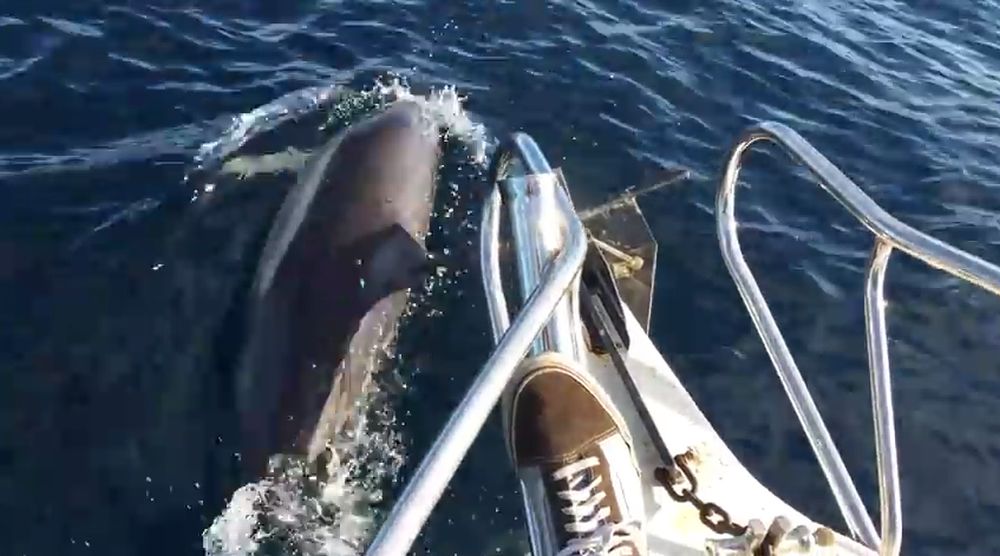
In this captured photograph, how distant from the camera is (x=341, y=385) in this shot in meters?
6.30

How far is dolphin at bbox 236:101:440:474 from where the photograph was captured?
239 inches

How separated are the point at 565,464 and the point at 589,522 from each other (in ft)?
0.69

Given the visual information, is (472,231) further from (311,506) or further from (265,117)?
(311,506)

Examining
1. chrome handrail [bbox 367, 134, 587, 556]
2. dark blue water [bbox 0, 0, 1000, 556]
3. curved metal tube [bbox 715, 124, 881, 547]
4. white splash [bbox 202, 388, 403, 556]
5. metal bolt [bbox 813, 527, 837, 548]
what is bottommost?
white splash [bbox 202, 388, 403, 556]

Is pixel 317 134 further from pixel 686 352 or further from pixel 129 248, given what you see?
pixel 686 352

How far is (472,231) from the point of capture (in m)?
8.20

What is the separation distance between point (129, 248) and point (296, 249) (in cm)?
138

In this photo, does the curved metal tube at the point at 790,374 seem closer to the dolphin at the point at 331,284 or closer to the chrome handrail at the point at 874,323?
the chrome handrail at the point at 874,323

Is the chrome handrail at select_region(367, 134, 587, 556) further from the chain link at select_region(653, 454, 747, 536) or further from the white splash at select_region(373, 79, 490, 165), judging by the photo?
the white splash at select_region(373, 79, 490, 165)

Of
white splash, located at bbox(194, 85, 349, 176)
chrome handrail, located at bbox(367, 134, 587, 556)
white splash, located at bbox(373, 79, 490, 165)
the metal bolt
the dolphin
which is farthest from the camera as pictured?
→ white splash, located at bbox(373, 79, 490, 165)

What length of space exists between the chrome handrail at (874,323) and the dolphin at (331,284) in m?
3.04

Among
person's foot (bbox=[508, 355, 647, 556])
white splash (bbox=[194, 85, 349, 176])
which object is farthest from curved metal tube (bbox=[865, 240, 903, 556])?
white splash (bbox=[194, 85, 349, 176])

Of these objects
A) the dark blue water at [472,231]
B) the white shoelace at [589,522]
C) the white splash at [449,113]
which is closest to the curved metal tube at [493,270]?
the white shoelace at [589,522]

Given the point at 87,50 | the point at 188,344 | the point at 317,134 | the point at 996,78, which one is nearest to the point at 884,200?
the point at 996,78
